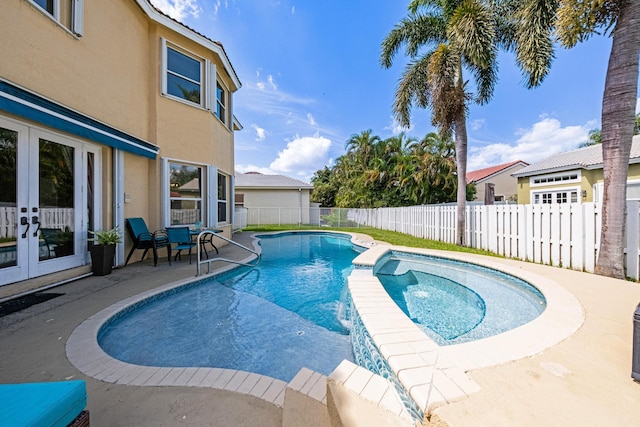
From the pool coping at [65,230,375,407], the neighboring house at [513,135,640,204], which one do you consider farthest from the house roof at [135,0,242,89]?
the neighboring house at [513,135,640,204]

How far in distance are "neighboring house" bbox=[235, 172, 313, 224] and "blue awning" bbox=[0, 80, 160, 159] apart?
586 inches

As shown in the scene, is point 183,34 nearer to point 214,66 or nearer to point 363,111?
point 214,66

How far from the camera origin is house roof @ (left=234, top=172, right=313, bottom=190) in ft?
68.9

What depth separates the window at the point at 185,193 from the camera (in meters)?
7.80

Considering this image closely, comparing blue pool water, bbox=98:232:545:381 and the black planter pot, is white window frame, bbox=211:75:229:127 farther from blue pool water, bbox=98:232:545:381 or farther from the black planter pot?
blue pool water, bbox=98:232:545:381

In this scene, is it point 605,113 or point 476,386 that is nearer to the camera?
point 476,386

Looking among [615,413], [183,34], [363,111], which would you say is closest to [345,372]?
[615,413]

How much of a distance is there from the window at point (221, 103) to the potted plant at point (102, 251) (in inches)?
224

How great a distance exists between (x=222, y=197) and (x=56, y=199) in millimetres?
5359

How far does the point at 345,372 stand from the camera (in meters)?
1.95

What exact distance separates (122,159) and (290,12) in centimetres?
961

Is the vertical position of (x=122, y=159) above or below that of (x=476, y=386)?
above

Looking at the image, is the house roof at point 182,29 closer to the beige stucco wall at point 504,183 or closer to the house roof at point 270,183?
the house roof at point 270,183

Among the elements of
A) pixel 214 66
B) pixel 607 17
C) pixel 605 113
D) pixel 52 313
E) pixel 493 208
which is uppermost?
pixel 214 66
